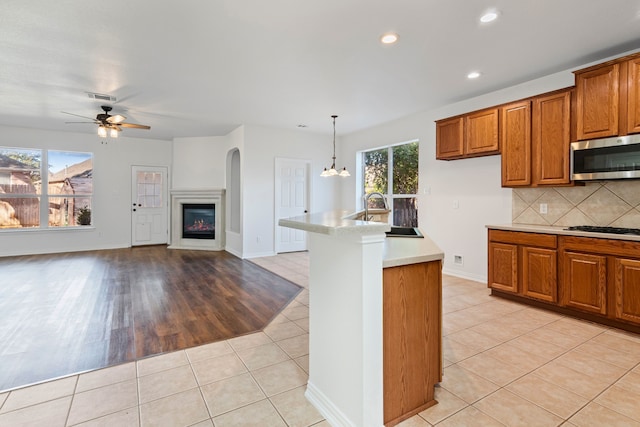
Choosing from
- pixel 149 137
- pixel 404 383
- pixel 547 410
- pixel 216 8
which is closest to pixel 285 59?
pixel 216 8

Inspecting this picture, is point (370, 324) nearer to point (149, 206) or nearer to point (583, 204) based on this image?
point (583, 204)

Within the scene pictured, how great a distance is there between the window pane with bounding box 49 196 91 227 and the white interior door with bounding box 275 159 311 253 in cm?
459

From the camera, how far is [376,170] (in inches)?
258

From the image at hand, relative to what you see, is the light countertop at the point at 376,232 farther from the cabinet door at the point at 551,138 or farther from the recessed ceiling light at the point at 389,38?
the cabinet door at the point at 551,138

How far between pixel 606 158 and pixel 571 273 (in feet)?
3.89

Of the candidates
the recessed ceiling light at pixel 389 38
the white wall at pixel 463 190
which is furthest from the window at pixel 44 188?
the recessed ceiling light at pixel 389 38

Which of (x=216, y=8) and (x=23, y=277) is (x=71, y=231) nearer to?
(x=23, y=277)

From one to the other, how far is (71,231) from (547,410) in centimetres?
874

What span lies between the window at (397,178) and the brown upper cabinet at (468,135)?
99 centimetres

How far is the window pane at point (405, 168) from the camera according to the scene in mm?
5594

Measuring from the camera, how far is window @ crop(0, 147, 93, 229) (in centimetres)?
641

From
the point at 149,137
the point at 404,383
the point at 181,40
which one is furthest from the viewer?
the point at 149,137

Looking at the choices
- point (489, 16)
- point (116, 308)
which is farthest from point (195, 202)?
point (489, 16)

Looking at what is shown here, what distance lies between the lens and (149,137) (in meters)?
7.52
